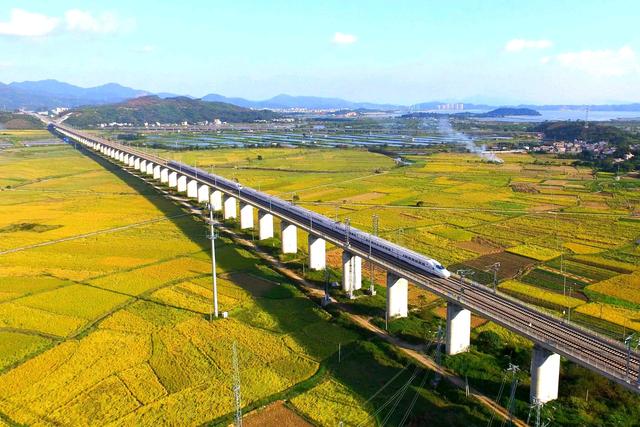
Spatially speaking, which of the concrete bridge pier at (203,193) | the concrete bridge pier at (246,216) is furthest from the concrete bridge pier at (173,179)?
the concrete bridge pier at (246,216)

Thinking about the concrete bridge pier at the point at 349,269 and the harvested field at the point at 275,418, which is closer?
the harvested field at the point at 275,418

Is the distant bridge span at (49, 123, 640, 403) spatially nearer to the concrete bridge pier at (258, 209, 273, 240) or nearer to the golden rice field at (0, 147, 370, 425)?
the concrete bridge pier at (258, 209, 273, 240)

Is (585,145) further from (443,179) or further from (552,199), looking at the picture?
(552,199)

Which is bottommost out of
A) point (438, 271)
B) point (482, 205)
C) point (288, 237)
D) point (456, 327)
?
point (482, 205)

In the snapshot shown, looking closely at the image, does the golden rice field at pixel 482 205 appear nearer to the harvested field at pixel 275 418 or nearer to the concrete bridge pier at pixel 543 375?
the concrete bridge pier at pixel 543 375

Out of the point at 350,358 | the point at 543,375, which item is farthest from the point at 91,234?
the point at 543,375

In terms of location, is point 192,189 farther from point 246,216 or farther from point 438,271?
point 438,271
